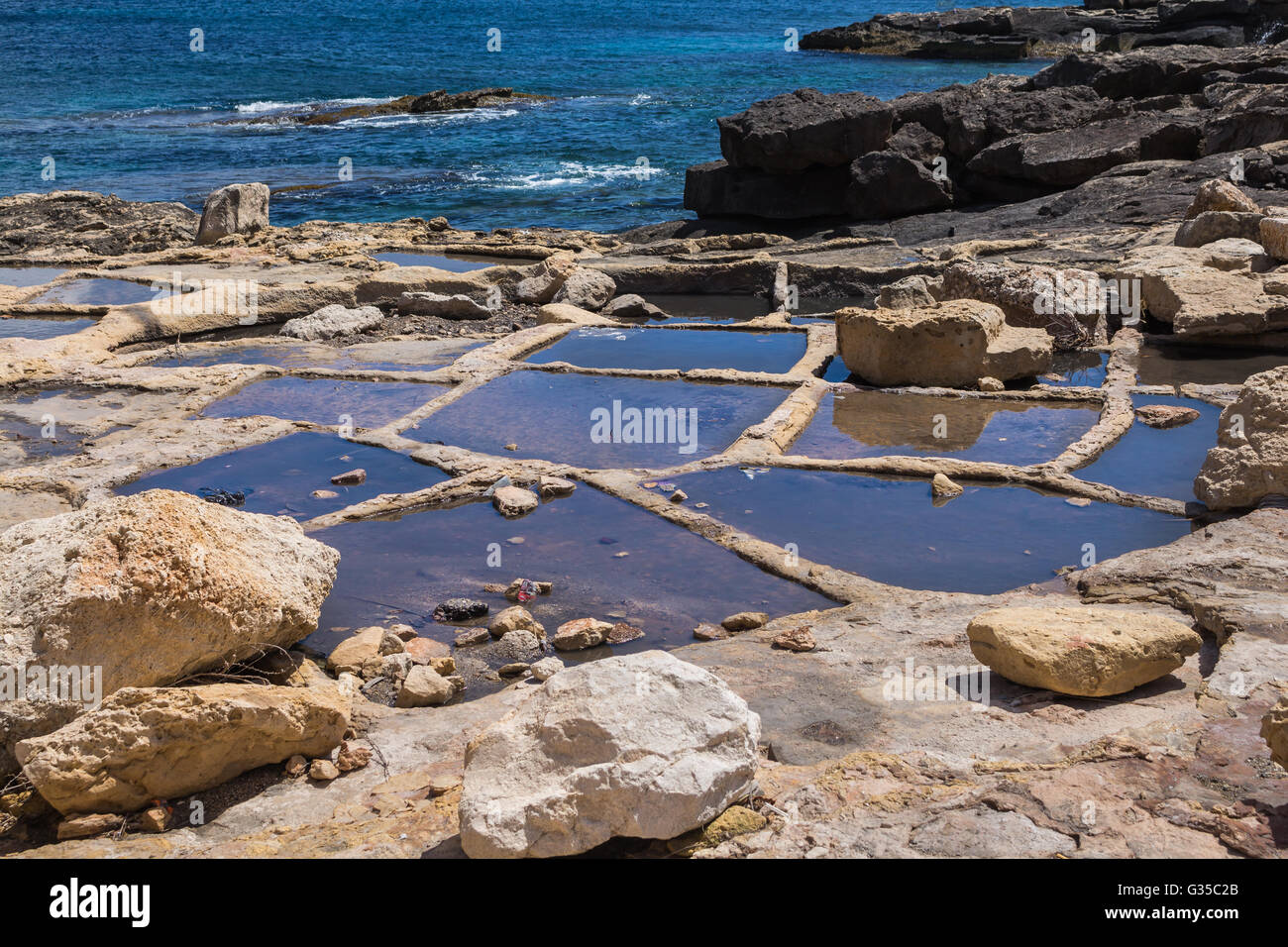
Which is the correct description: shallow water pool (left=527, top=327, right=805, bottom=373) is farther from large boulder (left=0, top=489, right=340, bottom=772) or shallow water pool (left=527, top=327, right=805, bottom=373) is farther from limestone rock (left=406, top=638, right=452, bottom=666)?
large boulder (left=0, top=489, right=340, bottom=772)

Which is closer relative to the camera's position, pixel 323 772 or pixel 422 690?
pixel 323 772

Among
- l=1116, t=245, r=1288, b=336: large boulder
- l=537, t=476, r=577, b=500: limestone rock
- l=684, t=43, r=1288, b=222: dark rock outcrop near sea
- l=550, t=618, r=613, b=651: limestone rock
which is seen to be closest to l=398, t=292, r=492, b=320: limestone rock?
l=537, t=476, r=577, b=500: limestone rock

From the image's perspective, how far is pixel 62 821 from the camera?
3.13m

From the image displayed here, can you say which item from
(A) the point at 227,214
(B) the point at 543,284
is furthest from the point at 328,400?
(A) the point at 227,214

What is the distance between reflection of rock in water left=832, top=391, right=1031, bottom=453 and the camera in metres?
6.99

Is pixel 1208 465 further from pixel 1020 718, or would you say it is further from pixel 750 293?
pixel 750 293

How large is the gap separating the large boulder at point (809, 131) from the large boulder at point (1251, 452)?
11.3 metres

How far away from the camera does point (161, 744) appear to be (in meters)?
3.14

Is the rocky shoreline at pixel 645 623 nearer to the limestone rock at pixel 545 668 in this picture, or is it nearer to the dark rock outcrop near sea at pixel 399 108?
the limestone rock at pixel 545 668

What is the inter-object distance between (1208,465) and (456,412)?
15.5ft

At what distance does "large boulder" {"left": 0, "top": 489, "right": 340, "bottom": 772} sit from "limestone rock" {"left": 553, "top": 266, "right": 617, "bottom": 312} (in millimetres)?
7168

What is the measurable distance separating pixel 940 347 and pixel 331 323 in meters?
5.54

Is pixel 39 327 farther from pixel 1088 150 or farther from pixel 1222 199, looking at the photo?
pixel 1088 150

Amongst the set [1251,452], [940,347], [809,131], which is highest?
[809,131]
